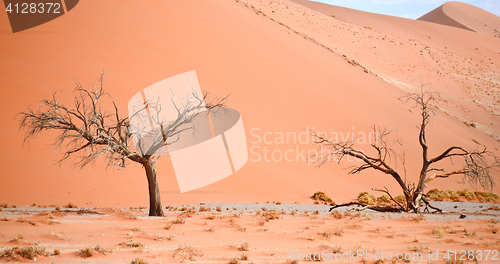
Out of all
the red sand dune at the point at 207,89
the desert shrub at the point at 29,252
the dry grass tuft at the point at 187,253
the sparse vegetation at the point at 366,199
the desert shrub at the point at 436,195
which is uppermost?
the red sand dune at the point at 207,89

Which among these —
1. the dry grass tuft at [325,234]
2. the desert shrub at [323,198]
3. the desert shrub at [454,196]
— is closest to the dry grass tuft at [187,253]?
the dry grass tuft at [325,234]

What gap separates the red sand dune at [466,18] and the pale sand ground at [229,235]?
94.5 metres

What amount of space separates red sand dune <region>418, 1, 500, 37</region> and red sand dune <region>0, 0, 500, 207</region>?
67.8 meters

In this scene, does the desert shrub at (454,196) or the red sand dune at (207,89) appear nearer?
the red sand dune at (207,89)

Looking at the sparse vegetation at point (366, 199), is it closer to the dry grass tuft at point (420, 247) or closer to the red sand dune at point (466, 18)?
the dry grass tuft at point (420, 247)

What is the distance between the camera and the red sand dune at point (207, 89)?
482 inches

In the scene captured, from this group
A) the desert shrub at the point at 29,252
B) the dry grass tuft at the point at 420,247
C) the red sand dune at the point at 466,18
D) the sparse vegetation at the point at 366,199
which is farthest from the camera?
the red sand dune at the point at 466,18

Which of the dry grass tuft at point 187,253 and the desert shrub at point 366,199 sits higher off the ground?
the dry grass tuft at point 187,253

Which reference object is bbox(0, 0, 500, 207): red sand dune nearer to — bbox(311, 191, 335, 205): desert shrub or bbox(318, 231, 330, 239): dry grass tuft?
bbox(311, 191, 335, 205): desert shrub

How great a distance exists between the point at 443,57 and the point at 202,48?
147 ft

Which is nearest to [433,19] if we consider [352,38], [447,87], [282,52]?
[352,38]

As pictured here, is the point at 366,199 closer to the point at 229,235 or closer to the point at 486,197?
the point at 486,197

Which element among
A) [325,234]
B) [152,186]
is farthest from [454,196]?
[152,186]

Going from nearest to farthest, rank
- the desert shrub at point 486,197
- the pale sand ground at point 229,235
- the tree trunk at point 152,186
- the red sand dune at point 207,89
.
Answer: the pale sand ground at point 229,235 → the tree trunk at point 152,186 → the red sand dune at point 207,89 → the desert shrub at point 486,197
